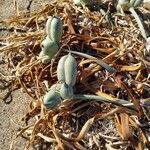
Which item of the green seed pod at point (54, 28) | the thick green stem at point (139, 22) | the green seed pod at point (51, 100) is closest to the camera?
the green seed pod at point (51, 100)

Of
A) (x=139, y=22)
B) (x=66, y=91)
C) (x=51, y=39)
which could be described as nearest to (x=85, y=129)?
(x=66, y=91)

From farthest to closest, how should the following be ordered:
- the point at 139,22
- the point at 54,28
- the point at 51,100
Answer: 1. the point at 139,22
2. the point at 54,28
3. the point at 51,100

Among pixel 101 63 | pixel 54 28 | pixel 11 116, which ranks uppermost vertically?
pixel 54 28

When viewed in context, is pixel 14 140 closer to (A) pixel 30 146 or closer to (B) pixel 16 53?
(A) pixel 30 146

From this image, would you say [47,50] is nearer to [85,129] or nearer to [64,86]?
[64,86]

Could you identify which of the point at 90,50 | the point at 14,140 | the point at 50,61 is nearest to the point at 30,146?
the point at 14,140

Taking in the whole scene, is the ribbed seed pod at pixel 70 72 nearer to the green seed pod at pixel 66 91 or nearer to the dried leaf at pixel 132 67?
the green seed pod at pixel 66 91

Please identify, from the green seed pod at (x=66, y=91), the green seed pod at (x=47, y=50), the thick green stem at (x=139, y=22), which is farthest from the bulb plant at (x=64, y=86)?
the thick green stem at (x=139, y=22)
